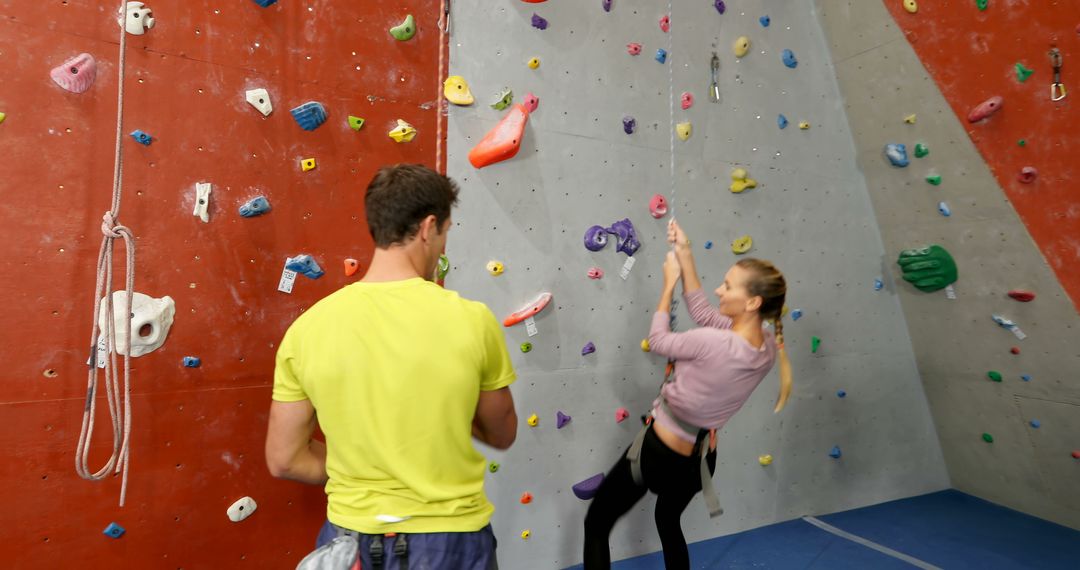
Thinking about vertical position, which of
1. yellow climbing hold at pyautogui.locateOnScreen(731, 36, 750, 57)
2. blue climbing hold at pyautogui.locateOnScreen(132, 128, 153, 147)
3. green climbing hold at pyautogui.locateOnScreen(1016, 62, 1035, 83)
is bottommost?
blue climbing hold at pyautogui.locateOnScreen(132, 128, 153, 147)

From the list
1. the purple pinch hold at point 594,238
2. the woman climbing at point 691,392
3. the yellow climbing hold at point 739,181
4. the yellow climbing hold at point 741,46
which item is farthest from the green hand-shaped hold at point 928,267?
the purple pinch hold at point 594,238

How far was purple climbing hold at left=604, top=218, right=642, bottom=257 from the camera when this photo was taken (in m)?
2.31

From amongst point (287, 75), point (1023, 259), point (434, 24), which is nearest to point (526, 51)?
point (434, 24)

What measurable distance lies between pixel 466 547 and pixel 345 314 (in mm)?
410

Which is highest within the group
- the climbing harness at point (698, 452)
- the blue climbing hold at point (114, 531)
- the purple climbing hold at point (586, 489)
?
the climbing harness at point (698, 452)

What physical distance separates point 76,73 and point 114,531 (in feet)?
3.69

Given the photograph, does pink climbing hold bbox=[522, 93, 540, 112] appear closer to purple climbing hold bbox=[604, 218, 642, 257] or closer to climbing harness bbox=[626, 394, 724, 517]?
purple climbing hold bbox=[604, 218, 642, 257]

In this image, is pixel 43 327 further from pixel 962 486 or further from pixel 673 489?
pixel 962 486

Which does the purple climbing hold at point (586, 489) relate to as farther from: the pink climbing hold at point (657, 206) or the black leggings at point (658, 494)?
the pink climbing hold at point (657, 206)

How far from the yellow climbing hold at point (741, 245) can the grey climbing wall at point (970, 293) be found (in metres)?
0.77

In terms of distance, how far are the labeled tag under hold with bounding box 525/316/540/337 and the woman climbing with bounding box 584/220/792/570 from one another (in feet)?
1.72

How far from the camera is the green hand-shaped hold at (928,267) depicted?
2.76 meters

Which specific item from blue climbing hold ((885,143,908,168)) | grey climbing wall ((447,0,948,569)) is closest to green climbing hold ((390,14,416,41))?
grey climbing wall ((447,0,948,569))

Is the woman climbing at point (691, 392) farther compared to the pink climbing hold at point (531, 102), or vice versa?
the pink climbing hold at point (531, 102)
